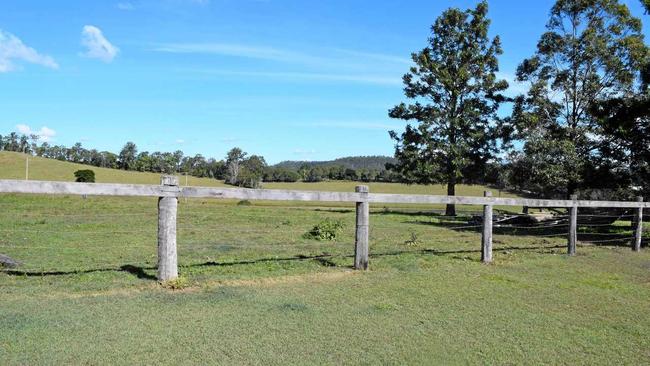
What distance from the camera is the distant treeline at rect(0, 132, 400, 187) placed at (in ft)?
376

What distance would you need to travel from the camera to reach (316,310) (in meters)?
5.27

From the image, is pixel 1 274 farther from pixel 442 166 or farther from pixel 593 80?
pixel 442 166

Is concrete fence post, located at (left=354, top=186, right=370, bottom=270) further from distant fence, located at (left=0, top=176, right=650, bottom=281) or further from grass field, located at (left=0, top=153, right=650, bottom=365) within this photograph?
grass field, located at (left=0, top=153, right=650, bottom=365)

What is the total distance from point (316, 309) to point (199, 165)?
137m

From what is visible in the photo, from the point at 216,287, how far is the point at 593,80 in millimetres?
23261

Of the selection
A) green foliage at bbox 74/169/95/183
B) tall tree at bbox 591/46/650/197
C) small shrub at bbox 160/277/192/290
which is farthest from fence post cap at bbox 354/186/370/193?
green foliage at bbox 74/169/95/183

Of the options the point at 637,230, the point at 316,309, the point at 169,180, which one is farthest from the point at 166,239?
the point at 637,230

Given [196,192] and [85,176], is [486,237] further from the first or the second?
[85,176]

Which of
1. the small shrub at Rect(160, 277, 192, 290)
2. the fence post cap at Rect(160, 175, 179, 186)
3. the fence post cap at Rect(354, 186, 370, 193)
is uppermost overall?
the fence post cap at Rect(160, 175, 179, 186)

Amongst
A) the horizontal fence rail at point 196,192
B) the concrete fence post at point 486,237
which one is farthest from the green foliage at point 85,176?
the concrete fence post at point 486,237

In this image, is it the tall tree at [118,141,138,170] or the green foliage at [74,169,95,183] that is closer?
the green foliage at [74,169,95,183]

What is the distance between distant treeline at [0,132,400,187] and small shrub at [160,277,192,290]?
96.9 metres

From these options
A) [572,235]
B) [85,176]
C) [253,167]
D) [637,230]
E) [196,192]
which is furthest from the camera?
[253,167]

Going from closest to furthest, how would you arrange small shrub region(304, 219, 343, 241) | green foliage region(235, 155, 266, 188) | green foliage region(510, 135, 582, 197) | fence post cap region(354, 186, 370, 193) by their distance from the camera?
fence post cap region(354, 186, 370, 193)
small shrub region(304, 219, 343, 241)
green foliage region(510, 135, 582, 197)
green foliage region(235, 155, 266, 188)
